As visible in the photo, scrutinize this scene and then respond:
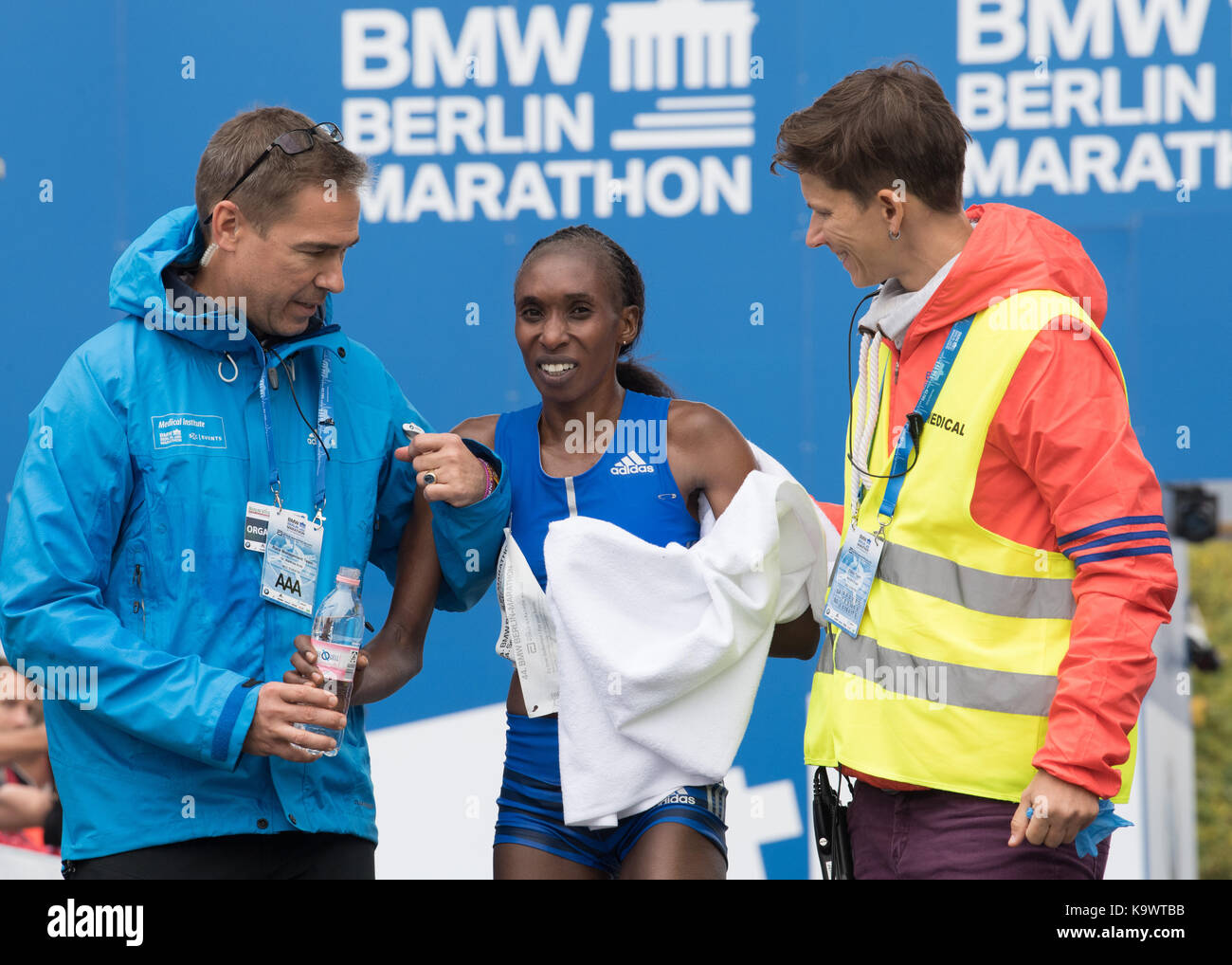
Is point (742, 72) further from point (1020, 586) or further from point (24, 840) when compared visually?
point (24, 840)

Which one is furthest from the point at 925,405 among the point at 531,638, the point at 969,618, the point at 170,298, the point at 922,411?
the point at 170,298

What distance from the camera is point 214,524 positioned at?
205cm

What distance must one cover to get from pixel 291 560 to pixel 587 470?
0.50 meters

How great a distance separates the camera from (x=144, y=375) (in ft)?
6.78

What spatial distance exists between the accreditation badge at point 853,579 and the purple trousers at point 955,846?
0.87 ft

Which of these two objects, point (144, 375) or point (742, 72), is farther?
point (742, 72)

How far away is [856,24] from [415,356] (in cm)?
134

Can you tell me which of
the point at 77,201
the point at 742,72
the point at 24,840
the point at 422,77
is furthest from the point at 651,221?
the point at 24,840

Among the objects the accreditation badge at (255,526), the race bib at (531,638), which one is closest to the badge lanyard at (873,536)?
the race bib at (531,638)

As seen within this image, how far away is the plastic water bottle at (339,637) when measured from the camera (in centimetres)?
203

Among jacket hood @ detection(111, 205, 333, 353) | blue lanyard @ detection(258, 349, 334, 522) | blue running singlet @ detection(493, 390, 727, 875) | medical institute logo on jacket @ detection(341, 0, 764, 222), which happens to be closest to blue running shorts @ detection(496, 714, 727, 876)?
blue running singlet @ detection(493, 390, 727, 875)

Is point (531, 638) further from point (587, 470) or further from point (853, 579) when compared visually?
point (853, 579)

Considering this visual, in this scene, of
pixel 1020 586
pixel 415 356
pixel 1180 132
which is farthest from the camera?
pixel 415 356

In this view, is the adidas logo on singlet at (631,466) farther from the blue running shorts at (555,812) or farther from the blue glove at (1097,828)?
the blue glove at (1097,828)
